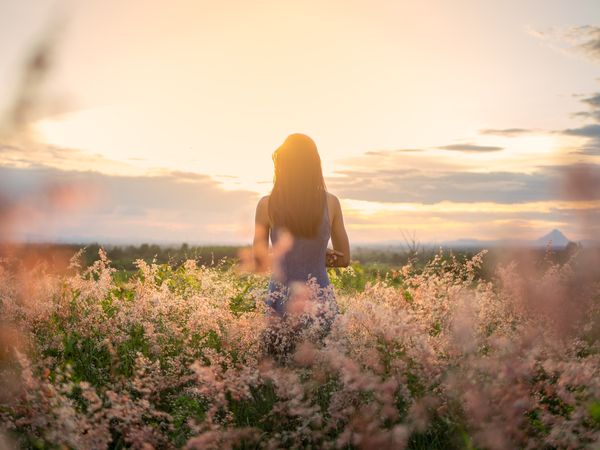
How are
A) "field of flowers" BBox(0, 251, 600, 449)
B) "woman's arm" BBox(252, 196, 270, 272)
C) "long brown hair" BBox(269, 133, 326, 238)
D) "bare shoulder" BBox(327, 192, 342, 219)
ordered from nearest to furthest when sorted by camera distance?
"field of flowers" BBox(0, 251, 600, 449), "long brown hair" BBox(269, 133, 326, 238), "woman's arm" BBox(252, 196, 270, 272), "bare shoulder" BBox(327, 192, 342, 219)

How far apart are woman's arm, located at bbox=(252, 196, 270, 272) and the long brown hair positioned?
5.7 inches

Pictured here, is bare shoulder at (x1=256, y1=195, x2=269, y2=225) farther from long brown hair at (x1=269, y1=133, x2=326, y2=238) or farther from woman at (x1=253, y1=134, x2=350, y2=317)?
long brown hair at (x1=269, y1=133, x2=326, y2=238)

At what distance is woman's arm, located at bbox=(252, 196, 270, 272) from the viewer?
16.6 feet

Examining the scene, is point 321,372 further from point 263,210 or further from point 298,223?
point 263,210

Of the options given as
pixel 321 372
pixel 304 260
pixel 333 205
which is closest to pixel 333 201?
pixel 333 205

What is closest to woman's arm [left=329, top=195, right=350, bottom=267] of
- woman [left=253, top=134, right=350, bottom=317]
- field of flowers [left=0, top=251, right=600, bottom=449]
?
woman [left=253, top=134, right=350, bottom=317]

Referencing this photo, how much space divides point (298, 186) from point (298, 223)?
0.31 m

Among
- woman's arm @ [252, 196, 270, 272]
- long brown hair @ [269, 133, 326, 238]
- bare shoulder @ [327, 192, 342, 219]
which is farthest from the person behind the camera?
bare shoulder @ [327, 192, 342, 219]

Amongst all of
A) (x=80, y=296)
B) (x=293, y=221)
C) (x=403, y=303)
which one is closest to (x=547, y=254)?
(x=403, y=303)

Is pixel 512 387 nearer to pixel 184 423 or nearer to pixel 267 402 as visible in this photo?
pixel 267 402

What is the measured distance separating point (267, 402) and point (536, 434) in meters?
1.55

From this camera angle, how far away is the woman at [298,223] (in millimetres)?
4902

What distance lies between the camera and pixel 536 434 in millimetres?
Result: 3162

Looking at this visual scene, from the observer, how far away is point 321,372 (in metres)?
3.16
